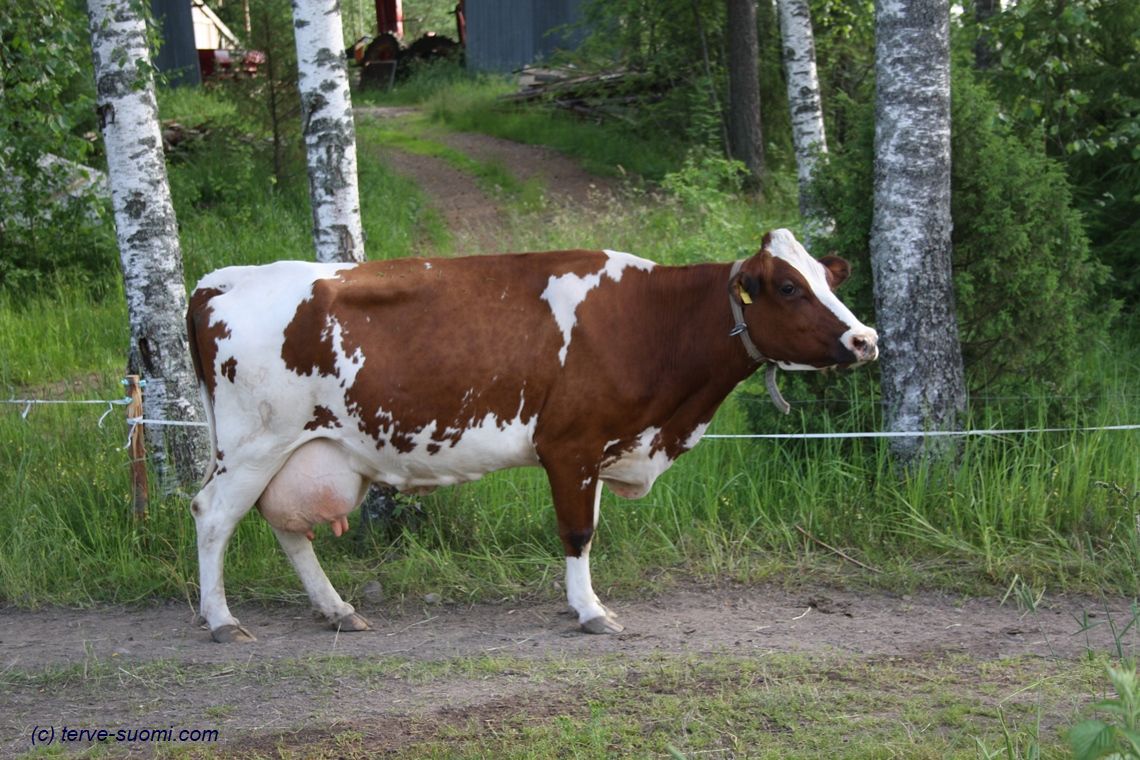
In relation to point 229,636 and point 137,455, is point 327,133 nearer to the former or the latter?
point 137,455

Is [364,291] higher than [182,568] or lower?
higher

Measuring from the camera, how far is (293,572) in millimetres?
6691

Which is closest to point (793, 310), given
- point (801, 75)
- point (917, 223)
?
point (917, 223)

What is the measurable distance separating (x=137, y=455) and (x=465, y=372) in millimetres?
2355

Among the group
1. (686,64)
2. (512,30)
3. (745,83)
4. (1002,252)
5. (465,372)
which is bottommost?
(465,372)

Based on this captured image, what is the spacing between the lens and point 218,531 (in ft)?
19.5

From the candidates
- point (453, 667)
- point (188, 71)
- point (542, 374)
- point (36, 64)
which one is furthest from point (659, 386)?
point (188, 71)

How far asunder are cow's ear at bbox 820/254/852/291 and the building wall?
2094cm

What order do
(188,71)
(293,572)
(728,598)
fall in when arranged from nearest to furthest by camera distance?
1. (728,598)
2. (293,572)
3. (188,71)

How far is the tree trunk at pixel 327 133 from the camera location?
7.04m

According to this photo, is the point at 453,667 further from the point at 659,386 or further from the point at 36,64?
the point at 36,64

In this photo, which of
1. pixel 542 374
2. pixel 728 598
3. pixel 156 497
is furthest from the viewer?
pixel 156 497

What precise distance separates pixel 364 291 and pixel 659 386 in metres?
1.44

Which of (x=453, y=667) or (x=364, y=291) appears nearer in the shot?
Result: (x=453, y=667)
